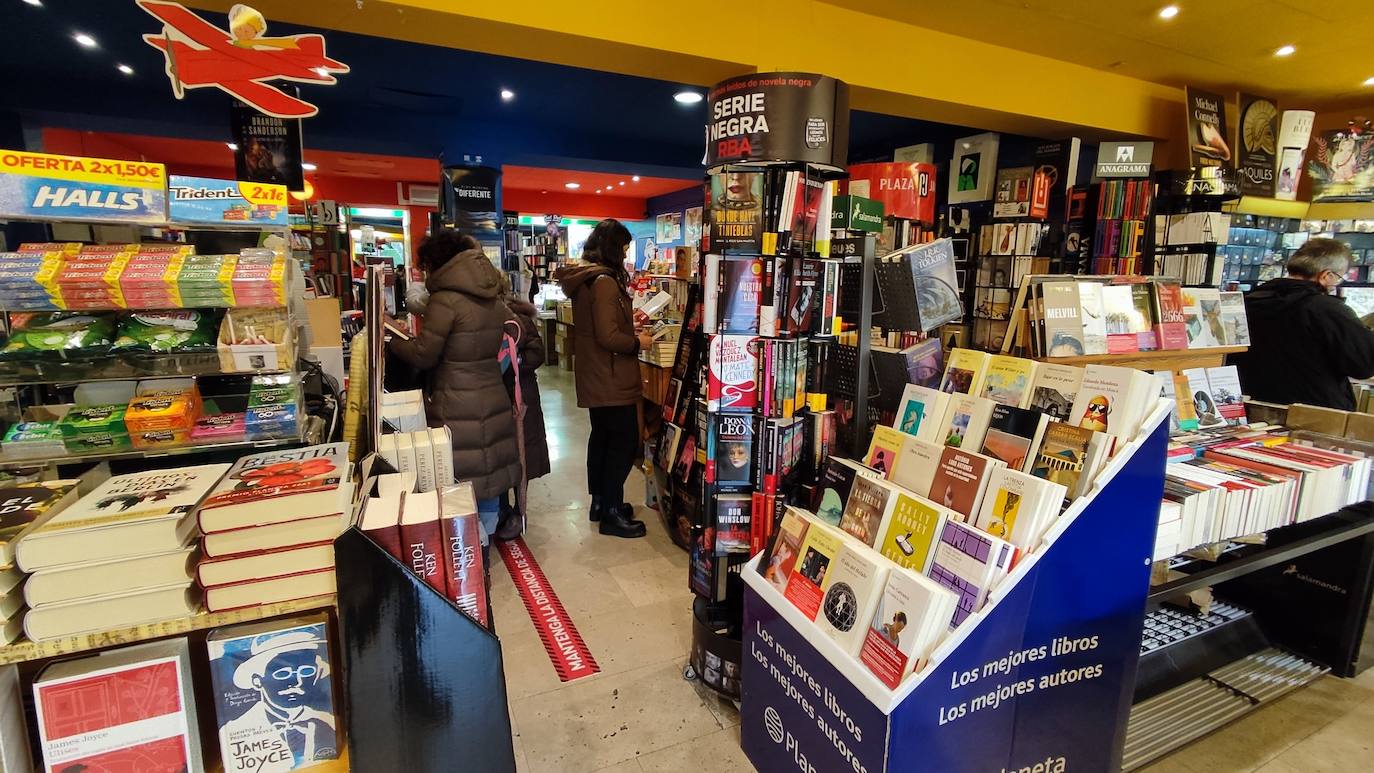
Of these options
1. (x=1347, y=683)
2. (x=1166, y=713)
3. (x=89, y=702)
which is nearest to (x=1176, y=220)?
(x=1347, y=683)

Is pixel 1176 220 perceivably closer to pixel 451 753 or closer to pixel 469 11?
pixel 469 11

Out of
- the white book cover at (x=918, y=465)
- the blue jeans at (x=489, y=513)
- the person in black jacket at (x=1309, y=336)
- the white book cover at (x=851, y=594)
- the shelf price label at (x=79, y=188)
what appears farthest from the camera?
the blue jeans at (x=489, y=513)

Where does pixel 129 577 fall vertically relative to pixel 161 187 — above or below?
below

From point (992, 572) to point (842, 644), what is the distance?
374 mm

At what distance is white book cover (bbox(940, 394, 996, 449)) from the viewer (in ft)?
5.72

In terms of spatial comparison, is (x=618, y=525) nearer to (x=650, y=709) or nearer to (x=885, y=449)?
(x=650, y=709)

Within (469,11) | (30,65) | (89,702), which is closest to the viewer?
(89,702)

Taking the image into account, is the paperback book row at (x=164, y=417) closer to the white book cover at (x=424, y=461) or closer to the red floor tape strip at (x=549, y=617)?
the white book cover at (x=424, y=461)

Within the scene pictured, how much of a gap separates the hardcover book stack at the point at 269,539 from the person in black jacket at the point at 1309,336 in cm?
427

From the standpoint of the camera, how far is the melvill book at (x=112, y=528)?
1.07m

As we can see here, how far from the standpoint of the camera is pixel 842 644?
146cm

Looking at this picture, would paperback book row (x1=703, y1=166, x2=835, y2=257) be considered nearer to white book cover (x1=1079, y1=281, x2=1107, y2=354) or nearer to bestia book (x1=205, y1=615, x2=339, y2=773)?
white book cover (x1=1079, y1=281, x2=1107, y2=354)

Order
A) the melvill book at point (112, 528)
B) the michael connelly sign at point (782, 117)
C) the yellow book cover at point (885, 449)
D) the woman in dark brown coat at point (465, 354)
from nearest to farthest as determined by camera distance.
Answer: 1. the melvill book at point (112, 528)
2. the yellow book cover at point (885, 449)
3. the michael connelly sign at point (782, 117)
4. the woman in dark brown coat at point (465, 354)

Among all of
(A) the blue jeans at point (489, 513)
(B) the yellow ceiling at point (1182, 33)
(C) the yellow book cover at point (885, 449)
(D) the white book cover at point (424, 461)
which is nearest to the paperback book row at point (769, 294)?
Result: (C) the yellow book cover at point (885, 449)
